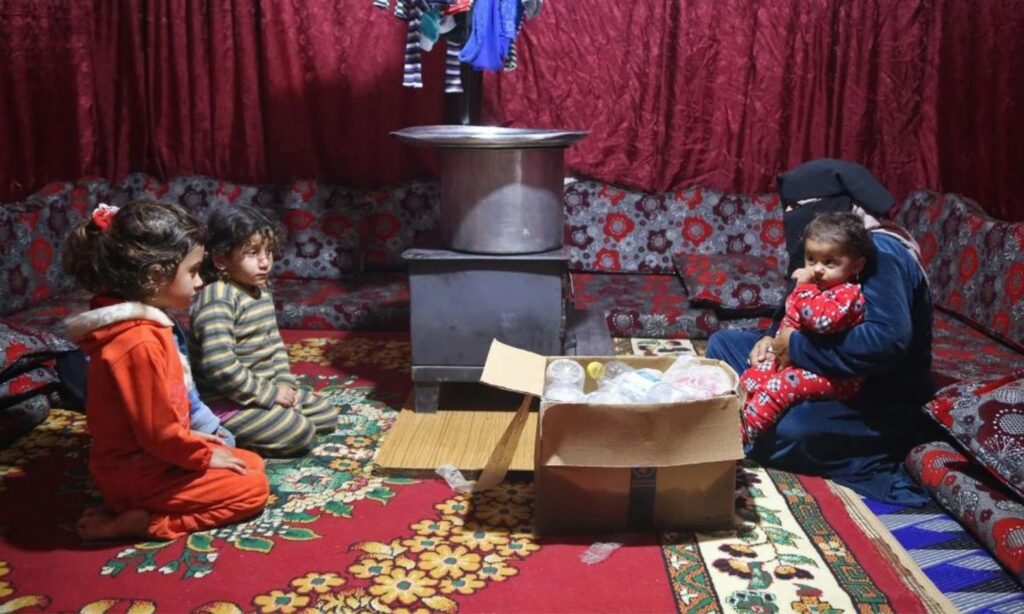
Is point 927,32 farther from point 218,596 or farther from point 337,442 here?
point 218,596

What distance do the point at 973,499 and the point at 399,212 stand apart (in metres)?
2.77

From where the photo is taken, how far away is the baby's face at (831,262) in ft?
7.53

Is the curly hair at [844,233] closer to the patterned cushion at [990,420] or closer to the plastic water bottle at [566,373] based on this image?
the patterned cushion at [990,420]

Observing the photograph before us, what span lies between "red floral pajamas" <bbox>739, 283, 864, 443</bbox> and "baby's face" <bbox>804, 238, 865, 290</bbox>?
0.11ft

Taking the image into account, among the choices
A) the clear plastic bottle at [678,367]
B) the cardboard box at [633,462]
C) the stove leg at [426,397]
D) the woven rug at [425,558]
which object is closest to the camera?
the woven rug at [425,558]

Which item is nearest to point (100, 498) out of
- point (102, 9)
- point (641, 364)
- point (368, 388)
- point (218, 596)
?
point (218, 596)

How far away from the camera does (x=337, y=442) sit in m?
2.66

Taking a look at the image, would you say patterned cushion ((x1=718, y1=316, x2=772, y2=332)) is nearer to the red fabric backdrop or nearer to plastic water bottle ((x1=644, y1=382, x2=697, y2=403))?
the red fabric backdrop

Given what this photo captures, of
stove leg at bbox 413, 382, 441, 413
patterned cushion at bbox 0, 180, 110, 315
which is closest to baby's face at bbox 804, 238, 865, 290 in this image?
stove leg at bbox 413, 382, 441, 413

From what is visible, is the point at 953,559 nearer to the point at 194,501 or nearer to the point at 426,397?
the point at 426,397

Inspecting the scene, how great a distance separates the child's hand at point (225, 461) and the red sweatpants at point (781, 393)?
4.21 ft

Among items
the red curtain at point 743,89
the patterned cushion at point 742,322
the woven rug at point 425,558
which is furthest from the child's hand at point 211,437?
the red curtain at point 743,89

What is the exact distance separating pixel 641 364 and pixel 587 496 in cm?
43

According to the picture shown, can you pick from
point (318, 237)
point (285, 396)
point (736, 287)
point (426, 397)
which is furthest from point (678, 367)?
point (318, 237)
